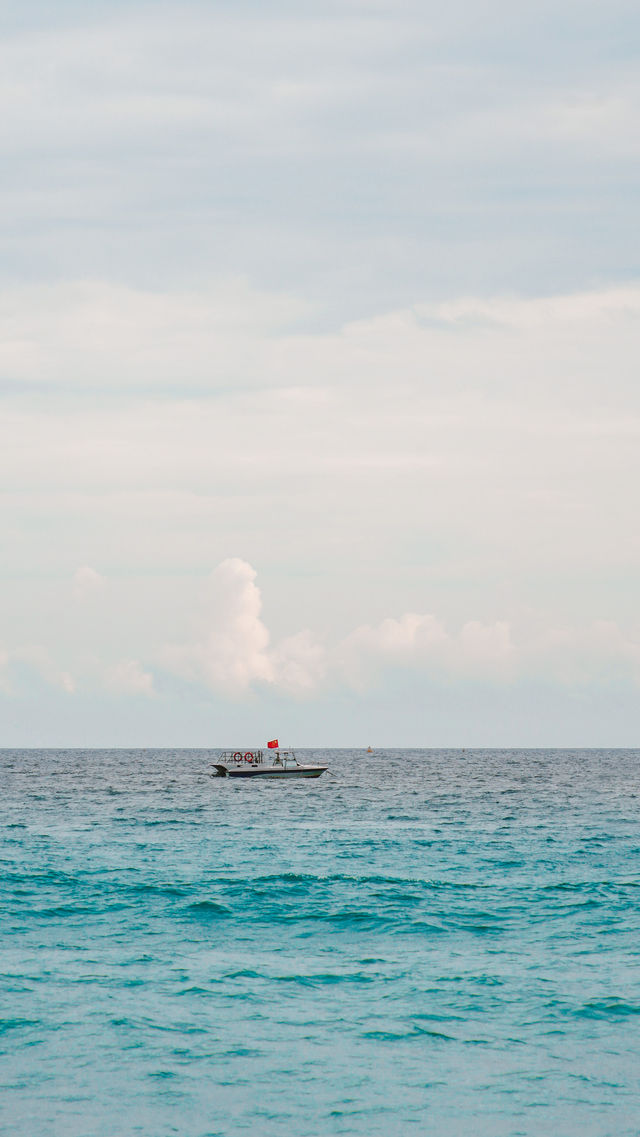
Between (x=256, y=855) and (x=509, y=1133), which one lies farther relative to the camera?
(x=256, y=855)

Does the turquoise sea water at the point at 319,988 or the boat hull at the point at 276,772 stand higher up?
the turquoise sea water at the point at 319,988

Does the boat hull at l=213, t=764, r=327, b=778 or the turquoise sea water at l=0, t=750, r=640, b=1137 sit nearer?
the turquoise sea water at l=0, t=750, r=640, b=1137

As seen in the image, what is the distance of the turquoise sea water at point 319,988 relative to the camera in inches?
775

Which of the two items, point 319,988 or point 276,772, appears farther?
point 276,772

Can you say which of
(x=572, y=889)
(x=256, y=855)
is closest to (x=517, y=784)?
(x=256, y=855)

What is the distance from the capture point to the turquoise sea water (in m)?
19.7

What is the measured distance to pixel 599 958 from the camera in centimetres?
3098

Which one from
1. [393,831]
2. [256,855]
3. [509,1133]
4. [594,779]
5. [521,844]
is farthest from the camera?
[594,779]

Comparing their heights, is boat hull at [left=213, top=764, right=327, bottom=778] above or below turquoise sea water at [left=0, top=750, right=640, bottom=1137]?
below

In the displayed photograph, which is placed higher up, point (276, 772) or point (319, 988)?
point (319, 988)

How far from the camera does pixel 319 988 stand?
2798 cm

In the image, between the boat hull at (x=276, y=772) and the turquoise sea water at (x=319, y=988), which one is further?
the boat hull at (x=276, y=772)

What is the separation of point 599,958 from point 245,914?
12.7m

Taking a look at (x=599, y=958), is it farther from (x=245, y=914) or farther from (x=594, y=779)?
(x=594, y=779)
